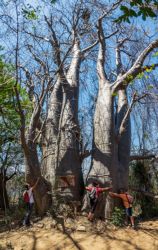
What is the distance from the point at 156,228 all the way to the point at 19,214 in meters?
3.31

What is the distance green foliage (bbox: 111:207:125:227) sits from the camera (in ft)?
22.5

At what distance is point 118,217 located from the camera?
6949 millimetres

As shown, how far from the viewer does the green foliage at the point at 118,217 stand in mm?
6848

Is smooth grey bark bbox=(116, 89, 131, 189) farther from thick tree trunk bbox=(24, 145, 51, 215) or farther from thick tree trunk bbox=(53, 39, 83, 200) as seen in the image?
thick tree trunk bbox=(24, 145, 51, 215)

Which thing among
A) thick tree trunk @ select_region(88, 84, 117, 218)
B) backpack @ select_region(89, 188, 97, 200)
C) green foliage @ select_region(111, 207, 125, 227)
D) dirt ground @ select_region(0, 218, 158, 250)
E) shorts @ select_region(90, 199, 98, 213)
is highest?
thick tree trunk @ select_region(88, 84, 117, 218)

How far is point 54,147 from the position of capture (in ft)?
27.0

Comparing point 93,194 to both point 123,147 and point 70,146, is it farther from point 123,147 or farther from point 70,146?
point 123,147

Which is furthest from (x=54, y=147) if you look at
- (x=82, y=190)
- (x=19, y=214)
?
(x=19, y=214)

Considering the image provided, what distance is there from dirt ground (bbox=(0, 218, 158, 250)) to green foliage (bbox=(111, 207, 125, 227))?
0.22 m

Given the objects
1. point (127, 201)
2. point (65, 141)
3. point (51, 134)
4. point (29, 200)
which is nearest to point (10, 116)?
point (51, 134)

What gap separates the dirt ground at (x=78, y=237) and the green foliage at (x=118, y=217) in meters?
0.22

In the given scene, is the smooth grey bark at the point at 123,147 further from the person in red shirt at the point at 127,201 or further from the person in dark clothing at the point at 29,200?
the person in dark clothing at the point at 29,200

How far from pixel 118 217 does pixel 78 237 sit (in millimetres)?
1208

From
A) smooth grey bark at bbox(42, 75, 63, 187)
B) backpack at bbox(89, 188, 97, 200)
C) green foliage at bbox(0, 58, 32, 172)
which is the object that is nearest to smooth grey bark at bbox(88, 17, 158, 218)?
backpack at bbox(89, 188, 97, 200)
